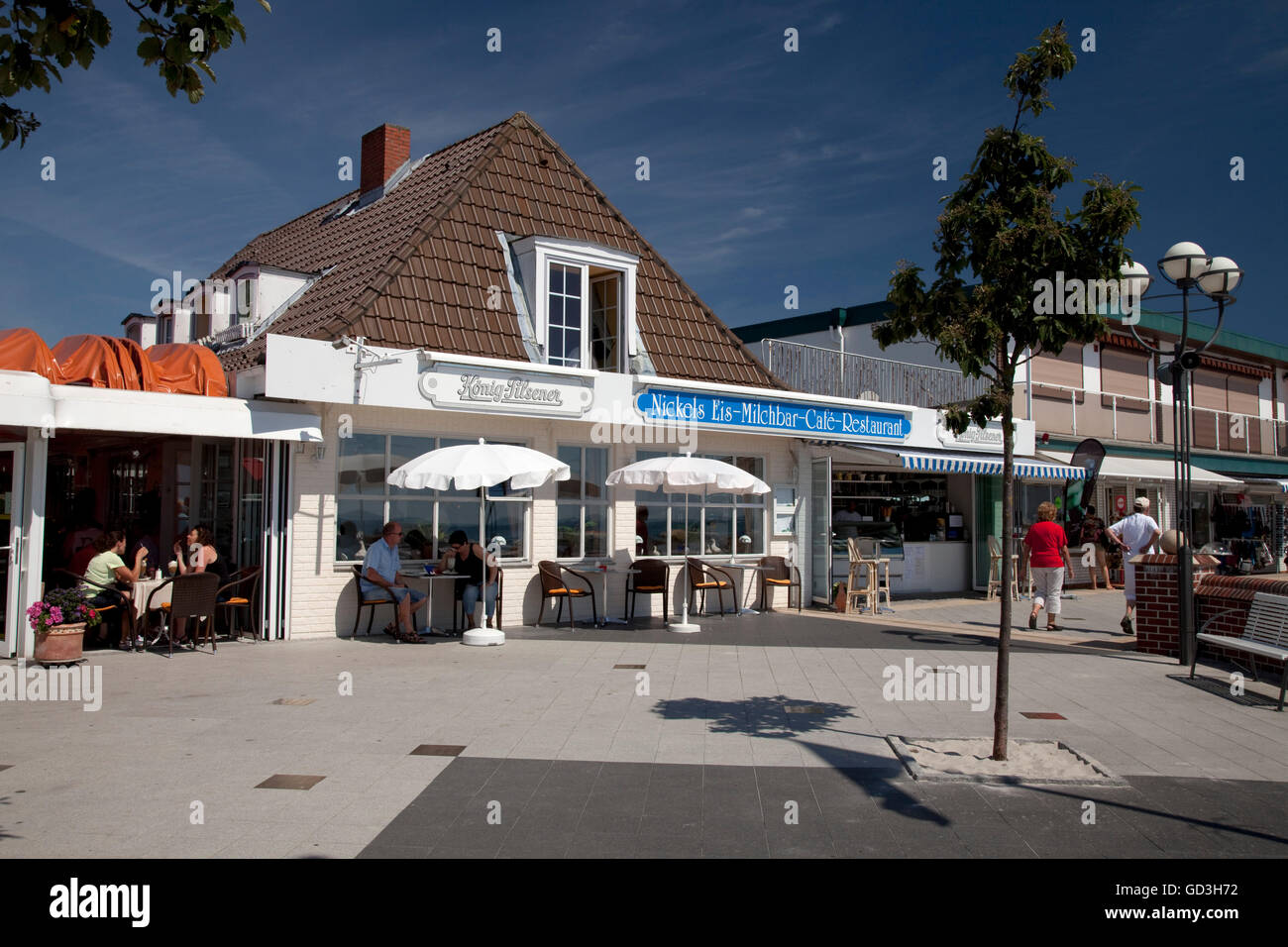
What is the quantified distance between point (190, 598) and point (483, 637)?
3293mm

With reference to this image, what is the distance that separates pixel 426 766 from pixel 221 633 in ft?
23.2

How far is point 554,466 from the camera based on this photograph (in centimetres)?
1215

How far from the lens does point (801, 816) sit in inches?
213

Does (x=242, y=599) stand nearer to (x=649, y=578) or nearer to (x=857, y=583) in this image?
(x=649, y=578)

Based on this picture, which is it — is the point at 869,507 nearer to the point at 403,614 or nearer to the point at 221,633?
the point at 403,614

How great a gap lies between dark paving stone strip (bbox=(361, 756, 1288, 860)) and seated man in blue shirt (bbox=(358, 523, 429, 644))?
19.4 ft

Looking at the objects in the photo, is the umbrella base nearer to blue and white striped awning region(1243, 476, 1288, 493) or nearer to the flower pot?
the flower pot

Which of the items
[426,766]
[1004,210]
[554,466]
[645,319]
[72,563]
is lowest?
[426,766]

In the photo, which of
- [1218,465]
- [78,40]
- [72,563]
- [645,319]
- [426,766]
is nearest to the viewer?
[78,40]

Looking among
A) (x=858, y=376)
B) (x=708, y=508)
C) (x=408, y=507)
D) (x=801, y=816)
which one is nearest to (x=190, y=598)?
(x=408, y=507)

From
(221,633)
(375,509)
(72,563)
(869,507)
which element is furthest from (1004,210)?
(869,507)

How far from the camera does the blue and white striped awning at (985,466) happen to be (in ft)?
57.4

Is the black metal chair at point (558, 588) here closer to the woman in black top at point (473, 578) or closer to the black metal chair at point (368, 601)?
the woman in black top at point (473, 578)

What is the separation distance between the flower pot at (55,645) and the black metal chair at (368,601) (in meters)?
3.28
